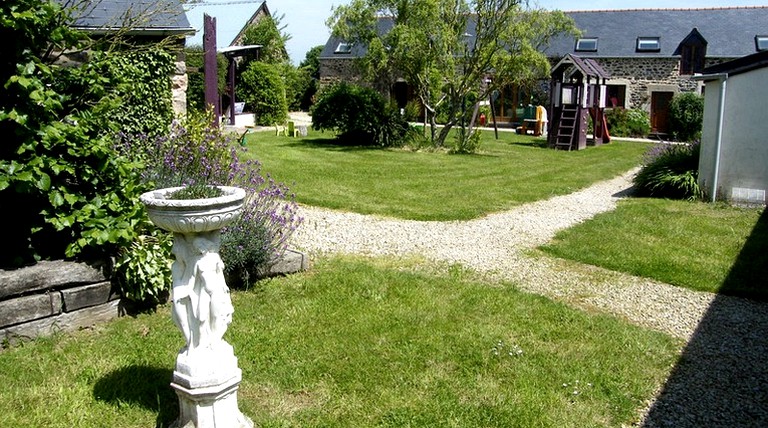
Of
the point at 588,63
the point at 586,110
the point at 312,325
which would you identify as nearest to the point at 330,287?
the point at 312,325

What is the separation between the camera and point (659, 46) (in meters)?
27.9

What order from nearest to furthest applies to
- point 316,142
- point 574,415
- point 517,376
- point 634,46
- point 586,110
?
1. point 574,415
2. point 517,376
3. point 316,142
4. point 586,110
5. point 634,46

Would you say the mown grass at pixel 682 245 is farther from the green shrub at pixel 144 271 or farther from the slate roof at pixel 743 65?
the green shrub at pixel 144 271

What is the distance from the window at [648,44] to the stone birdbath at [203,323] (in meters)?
27.7

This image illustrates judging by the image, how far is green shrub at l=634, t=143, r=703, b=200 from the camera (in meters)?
11.8

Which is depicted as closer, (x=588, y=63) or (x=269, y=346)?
(x=269, y=346)

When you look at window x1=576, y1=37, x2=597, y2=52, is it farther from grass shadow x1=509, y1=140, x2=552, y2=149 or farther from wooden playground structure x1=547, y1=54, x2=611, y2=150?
grass shadow x1=509, y1=140, x2=552, y2=149

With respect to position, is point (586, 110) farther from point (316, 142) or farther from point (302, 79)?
point (302, 79)

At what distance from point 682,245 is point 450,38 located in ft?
33.0

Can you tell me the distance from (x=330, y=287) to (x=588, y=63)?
60.9 ft

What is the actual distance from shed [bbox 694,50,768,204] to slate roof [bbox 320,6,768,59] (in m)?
17.3

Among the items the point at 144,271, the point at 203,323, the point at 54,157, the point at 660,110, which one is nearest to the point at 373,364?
the point at 203,323

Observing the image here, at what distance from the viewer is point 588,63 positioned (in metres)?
22.4

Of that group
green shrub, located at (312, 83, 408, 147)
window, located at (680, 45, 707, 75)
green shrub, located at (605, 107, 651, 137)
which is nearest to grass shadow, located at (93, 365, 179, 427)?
green shrub, located at (312, 83, 408, 147)
